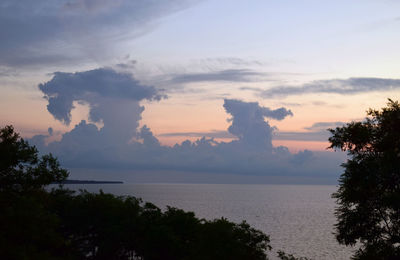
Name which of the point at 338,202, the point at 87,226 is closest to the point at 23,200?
the point at 338,202

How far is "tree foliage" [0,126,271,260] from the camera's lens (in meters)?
28.5

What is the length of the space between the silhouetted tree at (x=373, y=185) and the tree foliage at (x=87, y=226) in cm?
997

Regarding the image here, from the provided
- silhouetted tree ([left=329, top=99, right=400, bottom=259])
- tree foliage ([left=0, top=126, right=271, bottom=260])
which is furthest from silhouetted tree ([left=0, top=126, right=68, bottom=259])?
silhouetted tree ([left=329, top=99, right=400, bottom=259])

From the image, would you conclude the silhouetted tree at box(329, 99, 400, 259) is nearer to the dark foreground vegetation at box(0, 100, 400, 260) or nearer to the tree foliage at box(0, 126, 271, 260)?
the dark foreground vegetation at box(0, 100, 400, 260)

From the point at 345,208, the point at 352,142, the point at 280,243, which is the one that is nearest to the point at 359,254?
the point at 345,208

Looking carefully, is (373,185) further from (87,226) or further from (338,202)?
(87,226)

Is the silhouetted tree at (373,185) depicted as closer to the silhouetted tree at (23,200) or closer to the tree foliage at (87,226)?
the tree foliage at (87,226)

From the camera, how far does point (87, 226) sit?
55.3 metres

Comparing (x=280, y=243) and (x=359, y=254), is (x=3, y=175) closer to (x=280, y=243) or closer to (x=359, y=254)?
(x=359, y=254)

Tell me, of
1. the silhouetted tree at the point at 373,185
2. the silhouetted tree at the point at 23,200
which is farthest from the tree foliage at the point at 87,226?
the silhouetted tree at the point at 373,185

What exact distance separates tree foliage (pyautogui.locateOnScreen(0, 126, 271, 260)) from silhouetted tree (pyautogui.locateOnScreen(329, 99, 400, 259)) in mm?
9967

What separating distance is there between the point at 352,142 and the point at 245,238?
1354 cm

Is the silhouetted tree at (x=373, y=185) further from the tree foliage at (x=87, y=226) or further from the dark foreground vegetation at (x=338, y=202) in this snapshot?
the tree foliage at (x=87, y=226)

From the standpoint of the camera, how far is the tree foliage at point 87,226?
2848 centimetres
